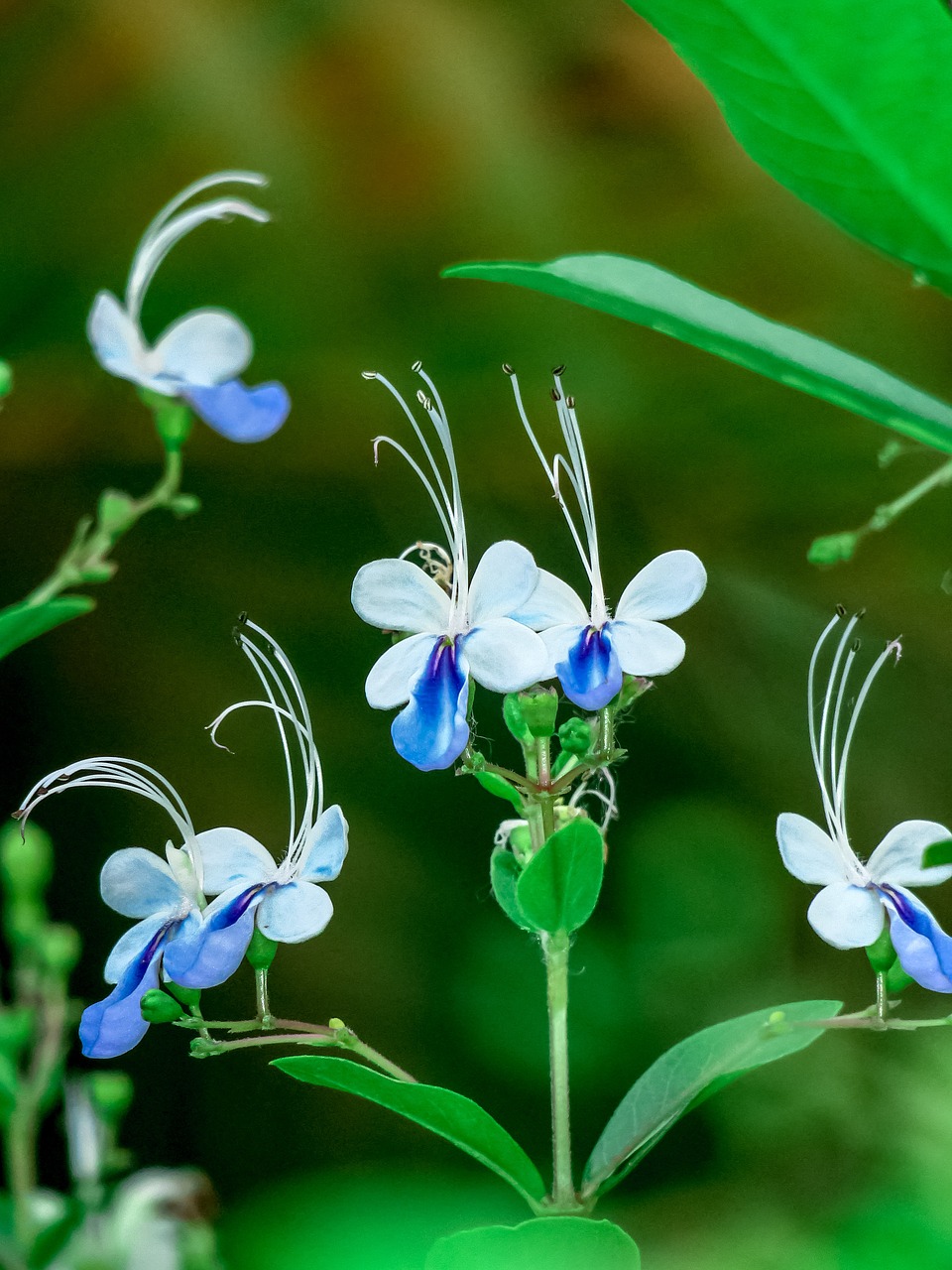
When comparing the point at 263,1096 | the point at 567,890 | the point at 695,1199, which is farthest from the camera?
the point at 263,1096

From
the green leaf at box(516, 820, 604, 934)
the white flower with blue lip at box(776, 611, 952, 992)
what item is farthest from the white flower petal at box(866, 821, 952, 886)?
the green leaf at box(516, 820, 604, 934)

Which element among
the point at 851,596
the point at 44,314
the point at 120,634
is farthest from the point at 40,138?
the point at 851,596

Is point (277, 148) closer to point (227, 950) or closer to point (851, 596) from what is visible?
point (851, 596)

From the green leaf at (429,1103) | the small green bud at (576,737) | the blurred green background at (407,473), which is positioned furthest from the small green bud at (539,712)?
the blurred green background at (407,473)

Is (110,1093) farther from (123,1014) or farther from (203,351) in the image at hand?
(203,351)

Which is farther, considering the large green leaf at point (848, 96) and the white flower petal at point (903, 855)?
the white flower petal at point (903, 855)

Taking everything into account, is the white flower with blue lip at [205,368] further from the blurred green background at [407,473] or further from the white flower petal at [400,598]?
the blurred green background at [407,473]
